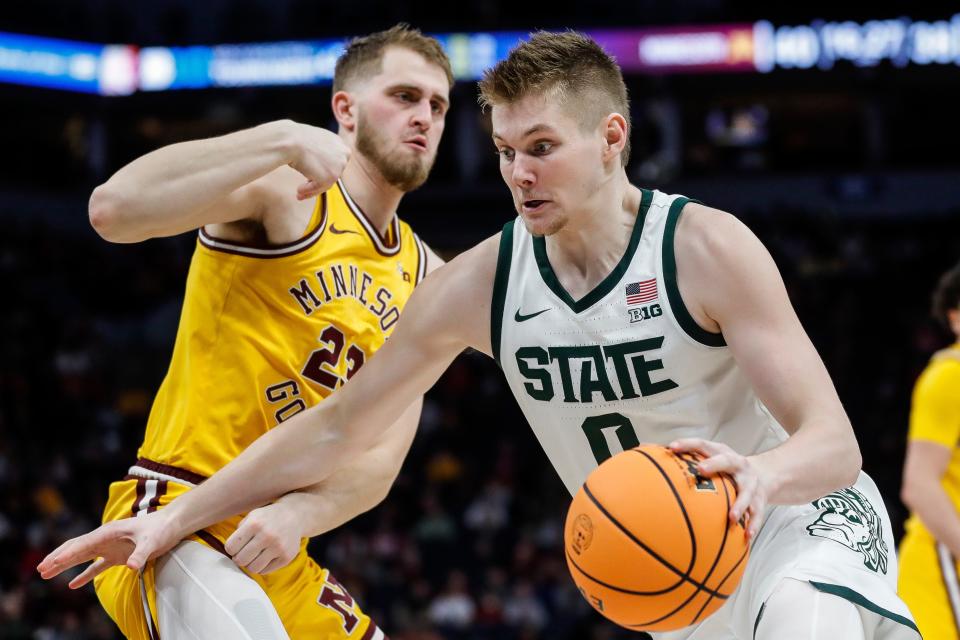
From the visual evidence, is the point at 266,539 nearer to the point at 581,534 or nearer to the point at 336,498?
the point at 336,498

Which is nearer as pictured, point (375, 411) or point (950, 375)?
point (375, 411)

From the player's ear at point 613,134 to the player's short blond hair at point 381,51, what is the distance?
1244 millimetres

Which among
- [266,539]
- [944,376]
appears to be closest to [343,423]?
[266,539]

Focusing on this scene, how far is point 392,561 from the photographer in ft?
46.1

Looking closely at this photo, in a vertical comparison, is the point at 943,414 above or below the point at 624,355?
below

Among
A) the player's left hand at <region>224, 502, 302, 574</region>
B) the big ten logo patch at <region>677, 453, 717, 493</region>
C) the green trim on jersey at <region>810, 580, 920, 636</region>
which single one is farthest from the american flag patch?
the player's left hand at <region>224, 502, 302, 574</region>

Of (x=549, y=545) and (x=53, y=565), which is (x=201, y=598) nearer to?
(x=53, y=565)

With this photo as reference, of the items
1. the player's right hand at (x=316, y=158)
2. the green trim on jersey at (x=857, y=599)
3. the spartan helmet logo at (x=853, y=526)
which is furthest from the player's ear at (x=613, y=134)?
the green trim on jersey at (x=857, y=599)

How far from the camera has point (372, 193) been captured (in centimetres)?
428

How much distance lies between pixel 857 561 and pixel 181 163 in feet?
7.27

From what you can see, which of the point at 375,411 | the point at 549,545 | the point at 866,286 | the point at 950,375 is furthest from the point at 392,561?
the point at 375,411

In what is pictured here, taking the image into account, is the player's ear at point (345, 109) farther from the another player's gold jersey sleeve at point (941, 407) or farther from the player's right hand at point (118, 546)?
the another player's gold jersey sleeve at point (941, 407)

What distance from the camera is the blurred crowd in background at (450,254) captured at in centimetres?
1368

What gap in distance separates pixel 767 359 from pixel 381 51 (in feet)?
6.84
